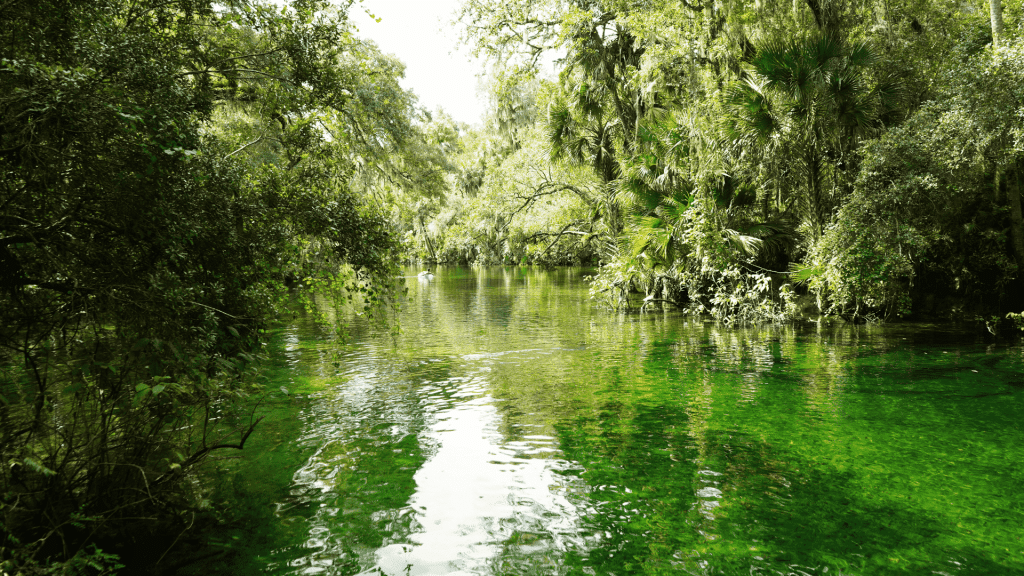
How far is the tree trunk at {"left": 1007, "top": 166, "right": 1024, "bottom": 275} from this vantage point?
11.9 m

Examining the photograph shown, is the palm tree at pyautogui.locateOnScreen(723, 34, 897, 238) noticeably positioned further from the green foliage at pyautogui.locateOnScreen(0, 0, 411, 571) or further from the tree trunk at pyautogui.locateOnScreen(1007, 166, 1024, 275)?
the green foliage at pyautogui.locateOnScreen(0, 0, 411, 571)

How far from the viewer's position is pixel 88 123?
3.17 meters

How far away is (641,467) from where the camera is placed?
5500mm

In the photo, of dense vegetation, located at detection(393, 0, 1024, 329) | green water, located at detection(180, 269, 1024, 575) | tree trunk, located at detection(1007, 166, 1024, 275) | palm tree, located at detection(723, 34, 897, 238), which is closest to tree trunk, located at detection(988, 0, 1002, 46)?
dense vegetation, located at detection(393, 0, 1024, 329)

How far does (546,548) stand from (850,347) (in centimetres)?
965

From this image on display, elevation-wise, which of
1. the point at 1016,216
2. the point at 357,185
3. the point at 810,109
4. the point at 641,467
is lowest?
the point at 641,467

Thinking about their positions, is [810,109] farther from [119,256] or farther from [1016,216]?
[119,256]

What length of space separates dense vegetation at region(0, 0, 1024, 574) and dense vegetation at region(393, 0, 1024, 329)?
0.07 meters

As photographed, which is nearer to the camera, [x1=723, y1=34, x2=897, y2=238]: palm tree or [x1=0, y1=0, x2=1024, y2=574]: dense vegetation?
[x1=0, y1=0, x2=1024, y2=574]: dense vegetation

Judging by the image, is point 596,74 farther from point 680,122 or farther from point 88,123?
point 88,123

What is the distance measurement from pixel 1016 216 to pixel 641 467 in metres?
12.3

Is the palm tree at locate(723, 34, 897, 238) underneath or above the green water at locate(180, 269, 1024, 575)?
above

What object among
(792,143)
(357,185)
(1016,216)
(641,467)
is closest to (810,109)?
(792,143)

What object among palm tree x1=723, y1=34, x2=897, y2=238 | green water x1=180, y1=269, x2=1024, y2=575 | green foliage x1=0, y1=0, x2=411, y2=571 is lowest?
green water x1=180, y1=269, x2=1024, y2=575
